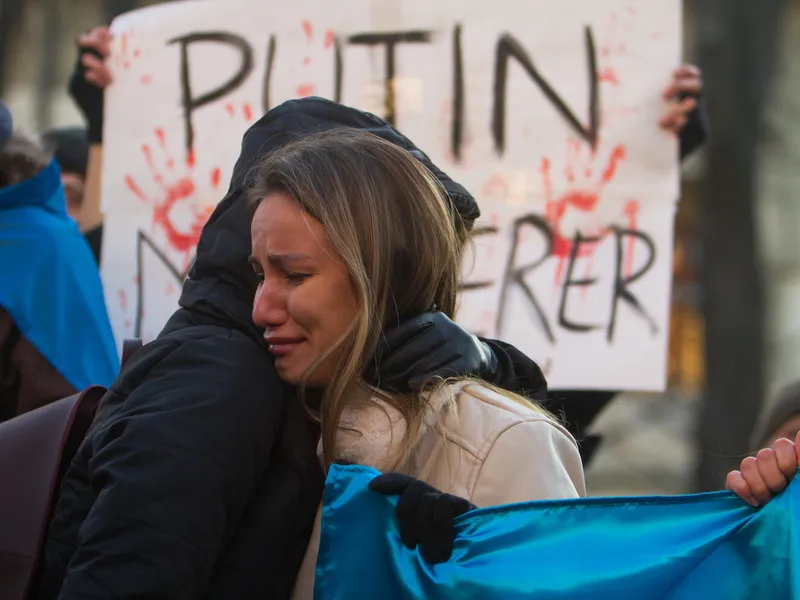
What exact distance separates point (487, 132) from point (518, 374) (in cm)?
130

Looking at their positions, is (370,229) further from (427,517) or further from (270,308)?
(427,517)

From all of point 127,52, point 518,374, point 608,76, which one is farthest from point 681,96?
point 127,52

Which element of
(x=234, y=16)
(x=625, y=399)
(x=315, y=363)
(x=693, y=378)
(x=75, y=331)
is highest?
(x=234, y=16)

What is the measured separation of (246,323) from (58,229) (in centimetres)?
100

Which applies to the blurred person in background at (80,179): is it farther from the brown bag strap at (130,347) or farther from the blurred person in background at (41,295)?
the brown bag strap at (130,347)

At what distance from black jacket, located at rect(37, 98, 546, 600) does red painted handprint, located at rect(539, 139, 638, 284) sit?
1400mm

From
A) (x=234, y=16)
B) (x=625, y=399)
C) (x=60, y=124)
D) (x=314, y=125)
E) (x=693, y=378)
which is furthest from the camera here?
(x=625, y=399)

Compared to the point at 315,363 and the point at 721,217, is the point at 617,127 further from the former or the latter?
the point at 315,363

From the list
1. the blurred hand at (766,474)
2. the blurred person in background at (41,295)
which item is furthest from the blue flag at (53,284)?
the blurred hand at (766,474)

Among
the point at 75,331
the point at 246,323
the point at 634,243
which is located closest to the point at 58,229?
the point at 75,331

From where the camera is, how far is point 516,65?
2.79 m

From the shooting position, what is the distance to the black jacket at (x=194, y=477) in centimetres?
117

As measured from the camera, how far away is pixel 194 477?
1.21m

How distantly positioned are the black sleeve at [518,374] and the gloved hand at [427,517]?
38 centimetres
